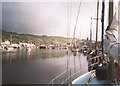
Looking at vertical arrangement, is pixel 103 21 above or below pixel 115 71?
above

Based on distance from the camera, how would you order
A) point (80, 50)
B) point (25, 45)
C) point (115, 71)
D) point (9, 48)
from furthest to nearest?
point (25, 45), point (9, 48), point (80, 50), point (115, 71)

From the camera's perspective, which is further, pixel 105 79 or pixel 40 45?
pixel 40 45

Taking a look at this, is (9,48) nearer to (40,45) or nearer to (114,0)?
(40,45)

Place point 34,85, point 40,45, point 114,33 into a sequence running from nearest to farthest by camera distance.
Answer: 1. point 114,33
2. point 34,85
3. point 40,45

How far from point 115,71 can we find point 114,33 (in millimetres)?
475

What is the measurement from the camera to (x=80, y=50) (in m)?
36.6

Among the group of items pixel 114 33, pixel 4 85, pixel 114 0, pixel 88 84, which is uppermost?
pixel 114 0

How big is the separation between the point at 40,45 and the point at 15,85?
54457 millimetres

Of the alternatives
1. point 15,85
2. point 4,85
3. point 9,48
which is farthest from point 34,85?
point 9,48

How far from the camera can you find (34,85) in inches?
569

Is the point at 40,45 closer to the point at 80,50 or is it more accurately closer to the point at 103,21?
the point at 80,50

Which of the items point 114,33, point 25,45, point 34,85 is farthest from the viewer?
point 25,45

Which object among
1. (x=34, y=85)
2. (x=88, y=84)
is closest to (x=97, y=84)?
(x=88, y=84)

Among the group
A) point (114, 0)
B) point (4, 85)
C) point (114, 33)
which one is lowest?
point (4, 85)
